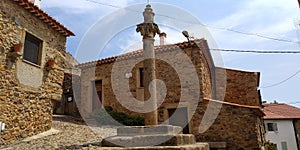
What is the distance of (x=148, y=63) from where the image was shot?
5953mm

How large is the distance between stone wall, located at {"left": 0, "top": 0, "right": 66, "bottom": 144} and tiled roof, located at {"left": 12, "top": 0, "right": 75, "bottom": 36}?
0.12 metres

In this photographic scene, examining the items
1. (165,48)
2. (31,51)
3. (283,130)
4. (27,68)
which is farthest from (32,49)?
(283,130)

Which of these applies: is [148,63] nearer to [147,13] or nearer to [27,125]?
[147,13]

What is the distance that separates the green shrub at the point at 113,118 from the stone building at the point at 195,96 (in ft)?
1.34

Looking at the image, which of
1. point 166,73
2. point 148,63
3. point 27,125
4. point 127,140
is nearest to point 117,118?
point 166,73

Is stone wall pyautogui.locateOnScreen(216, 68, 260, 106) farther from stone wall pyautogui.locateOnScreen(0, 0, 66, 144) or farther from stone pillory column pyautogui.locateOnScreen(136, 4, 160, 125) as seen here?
stone wall pyautogui.locateOnScreen(0, 0, 66, 144)

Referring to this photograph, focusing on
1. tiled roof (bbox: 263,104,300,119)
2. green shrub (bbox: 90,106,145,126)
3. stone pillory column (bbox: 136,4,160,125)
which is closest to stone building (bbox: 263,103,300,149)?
tiled roof (bbox: 263,104,300,119)

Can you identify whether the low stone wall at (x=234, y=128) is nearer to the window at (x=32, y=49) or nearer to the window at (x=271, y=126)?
the window at (x=32, y=49)

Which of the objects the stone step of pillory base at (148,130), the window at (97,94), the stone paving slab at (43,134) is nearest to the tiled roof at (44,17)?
the stone paving slab at (43,134)

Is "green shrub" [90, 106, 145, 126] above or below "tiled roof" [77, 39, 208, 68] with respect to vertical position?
below

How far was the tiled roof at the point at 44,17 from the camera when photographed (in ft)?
22.0

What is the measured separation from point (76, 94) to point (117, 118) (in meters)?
3.98

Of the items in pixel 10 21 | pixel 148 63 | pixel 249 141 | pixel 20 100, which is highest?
pixel 10 21

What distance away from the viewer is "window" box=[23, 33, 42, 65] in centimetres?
692
